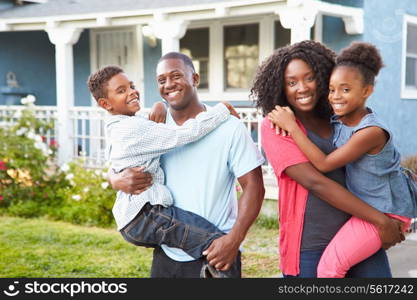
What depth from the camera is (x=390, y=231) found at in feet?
7.29

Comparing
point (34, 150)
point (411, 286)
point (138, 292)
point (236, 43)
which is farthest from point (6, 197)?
point (411, 286)

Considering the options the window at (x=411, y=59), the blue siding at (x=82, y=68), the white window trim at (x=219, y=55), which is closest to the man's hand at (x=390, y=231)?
the white window trim at (x=219, y=55)

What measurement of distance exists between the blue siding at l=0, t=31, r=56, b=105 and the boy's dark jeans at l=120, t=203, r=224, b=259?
11083 mm

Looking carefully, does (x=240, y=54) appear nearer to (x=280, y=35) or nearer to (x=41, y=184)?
(x=280, y=35)

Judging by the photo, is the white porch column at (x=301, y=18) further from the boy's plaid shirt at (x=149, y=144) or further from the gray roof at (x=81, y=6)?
the boy's plaid shirt at (x=149, y=144)

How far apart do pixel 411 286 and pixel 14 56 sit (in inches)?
472

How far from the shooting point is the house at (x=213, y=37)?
888 cm

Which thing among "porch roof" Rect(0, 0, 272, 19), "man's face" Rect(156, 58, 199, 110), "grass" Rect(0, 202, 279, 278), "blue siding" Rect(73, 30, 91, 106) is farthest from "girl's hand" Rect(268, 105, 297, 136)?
"blue siding" Rect(73, 30, 91, 106)

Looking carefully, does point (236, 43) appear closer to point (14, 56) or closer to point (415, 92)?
point (415, 92)

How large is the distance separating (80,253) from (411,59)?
712 centimetres

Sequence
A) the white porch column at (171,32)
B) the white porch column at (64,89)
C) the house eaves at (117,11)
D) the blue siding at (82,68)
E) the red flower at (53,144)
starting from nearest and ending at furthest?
the house eaves at (117,11)
the white porch column at (171,32)
the red flower at (53,144)
the white porch column at (64,89)
the blue siding at (82,68)

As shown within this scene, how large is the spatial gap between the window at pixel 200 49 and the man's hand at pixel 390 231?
8920 millimetres

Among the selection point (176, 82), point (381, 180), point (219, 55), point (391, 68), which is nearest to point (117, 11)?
point (219, 55)

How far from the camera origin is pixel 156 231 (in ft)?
7.66
